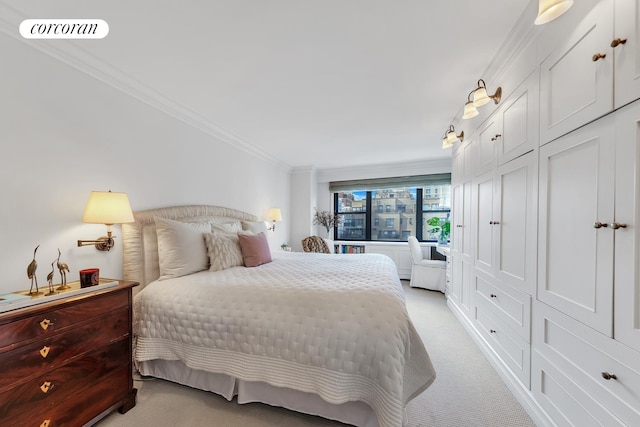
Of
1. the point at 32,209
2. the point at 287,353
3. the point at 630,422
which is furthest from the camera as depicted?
the point at 32,209

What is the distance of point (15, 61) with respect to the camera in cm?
155

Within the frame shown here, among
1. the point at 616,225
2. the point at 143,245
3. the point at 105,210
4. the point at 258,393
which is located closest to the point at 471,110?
the point at 616,225

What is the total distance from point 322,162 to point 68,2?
4.08 meters

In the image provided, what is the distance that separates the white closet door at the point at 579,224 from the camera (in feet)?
3.41

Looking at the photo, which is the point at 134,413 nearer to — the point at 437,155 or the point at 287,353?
the point at 287,353

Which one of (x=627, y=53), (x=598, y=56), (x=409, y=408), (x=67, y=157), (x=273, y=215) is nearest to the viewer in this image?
(x=627, y=53)

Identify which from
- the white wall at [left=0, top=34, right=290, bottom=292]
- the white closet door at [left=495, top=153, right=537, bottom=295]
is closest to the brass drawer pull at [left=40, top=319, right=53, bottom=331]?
the white wall at [left=0, top=34, right=290, bottom=292]

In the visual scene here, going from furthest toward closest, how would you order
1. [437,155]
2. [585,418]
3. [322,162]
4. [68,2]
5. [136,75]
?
[322,162]
[437,155]
[136,75]
[68,2]
[585,418]

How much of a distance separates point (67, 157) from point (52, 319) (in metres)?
1.15

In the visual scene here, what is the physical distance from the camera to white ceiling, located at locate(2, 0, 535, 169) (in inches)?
56.7

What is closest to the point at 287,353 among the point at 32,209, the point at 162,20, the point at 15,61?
the point at 32,209

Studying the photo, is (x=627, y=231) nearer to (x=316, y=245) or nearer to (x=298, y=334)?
(x=298, y=334)

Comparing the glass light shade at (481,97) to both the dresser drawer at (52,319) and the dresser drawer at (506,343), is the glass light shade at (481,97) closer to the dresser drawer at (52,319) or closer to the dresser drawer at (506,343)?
the dresser drawer at (506,343)

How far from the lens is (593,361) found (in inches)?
43.5
